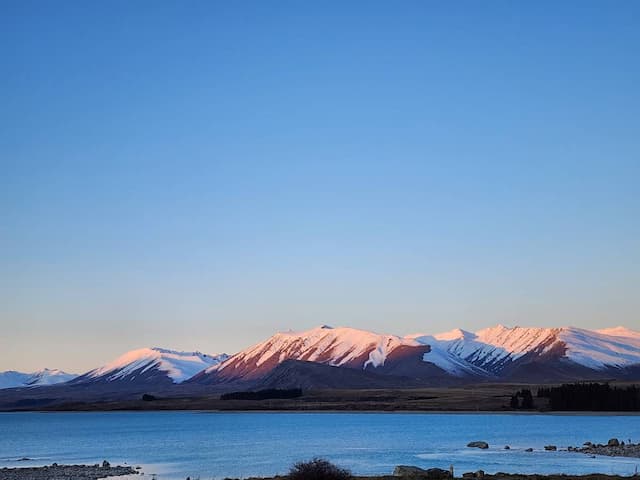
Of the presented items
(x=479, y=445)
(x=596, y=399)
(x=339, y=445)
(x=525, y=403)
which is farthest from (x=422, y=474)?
(x=525, y=403)

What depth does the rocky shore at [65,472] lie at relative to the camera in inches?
2248

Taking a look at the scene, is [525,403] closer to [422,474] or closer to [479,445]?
[479,445]

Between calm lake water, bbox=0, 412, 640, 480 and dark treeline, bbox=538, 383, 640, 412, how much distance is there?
6.48m

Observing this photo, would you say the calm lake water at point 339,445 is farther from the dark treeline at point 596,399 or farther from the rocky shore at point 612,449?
the dark treeline at point 596,399

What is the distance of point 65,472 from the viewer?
2384 inches

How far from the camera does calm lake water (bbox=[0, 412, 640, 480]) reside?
60.4m

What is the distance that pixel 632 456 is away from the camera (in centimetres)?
6278

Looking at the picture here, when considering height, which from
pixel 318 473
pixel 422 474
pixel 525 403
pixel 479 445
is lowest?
pixel 479 445

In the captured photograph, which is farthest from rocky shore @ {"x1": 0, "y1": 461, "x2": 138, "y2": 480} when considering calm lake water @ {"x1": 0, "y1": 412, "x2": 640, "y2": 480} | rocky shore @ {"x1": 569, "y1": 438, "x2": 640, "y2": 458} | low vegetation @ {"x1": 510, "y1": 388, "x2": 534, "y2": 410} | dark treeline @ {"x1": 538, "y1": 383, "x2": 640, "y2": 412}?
low vegetation @ {"x1": 510, "y1": 388, "x2": 534, "y2": 410}

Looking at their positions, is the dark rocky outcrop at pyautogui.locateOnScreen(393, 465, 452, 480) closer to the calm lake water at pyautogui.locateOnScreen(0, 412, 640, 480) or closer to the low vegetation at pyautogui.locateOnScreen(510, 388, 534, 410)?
the calm lake water at pyautogui.locateOnScreen(0, 412, 640, 480)

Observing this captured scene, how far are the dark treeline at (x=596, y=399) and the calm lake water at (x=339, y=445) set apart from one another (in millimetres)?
6484

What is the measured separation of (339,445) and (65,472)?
28513 mm

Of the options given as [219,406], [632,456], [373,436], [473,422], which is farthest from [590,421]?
[219,406]

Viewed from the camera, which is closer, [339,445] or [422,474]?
[422,474]
